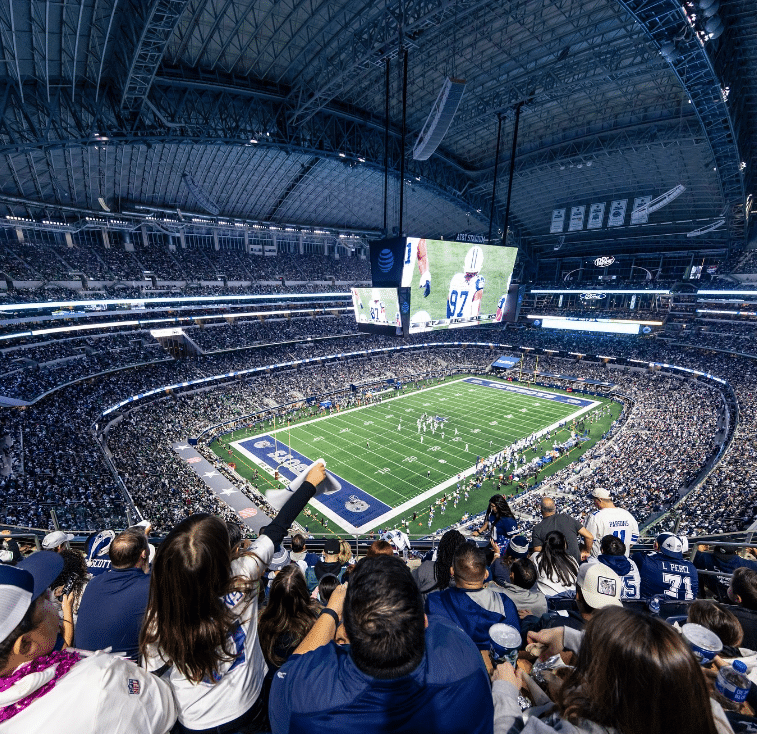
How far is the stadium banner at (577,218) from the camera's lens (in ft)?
138

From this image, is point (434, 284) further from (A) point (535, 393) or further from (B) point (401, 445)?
(A) point (535, 393)

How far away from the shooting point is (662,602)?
4.39m

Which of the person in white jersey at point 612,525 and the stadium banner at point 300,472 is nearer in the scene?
the person in white jersey at point 612,525

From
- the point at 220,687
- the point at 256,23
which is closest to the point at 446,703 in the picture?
the point at 220,687

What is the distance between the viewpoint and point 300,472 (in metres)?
23.6

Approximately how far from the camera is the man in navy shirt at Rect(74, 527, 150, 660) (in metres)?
2.61

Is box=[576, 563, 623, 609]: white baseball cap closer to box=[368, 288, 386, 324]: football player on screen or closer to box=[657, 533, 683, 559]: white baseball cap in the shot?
box=[657, 533, 683, 559]: white baseball cap

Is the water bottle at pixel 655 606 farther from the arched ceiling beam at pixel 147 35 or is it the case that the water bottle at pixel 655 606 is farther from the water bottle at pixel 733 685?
the arched ceiling beam at pixel 147 35

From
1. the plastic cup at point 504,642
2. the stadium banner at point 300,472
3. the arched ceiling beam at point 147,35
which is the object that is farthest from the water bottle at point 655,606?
the arched ceiling beam at point 147,35

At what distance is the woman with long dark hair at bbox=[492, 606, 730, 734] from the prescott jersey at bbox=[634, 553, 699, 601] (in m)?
3.74

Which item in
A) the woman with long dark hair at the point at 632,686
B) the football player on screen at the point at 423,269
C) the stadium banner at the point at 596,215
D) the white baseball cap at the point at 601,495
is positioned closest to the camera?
the woman with long dark hair at the point at 632,686

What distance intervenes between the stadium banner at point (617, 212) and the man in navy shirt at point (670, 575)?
139 ft

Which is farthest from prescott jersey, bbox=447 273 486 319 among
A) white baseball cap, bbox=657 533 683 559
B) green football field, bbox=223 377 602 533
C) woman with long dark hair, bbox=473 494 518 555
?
white baseball cap, bbox=657 533 683 559

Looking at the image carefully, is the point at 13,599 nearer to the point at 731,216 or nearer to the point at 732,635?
the point at 732,635
